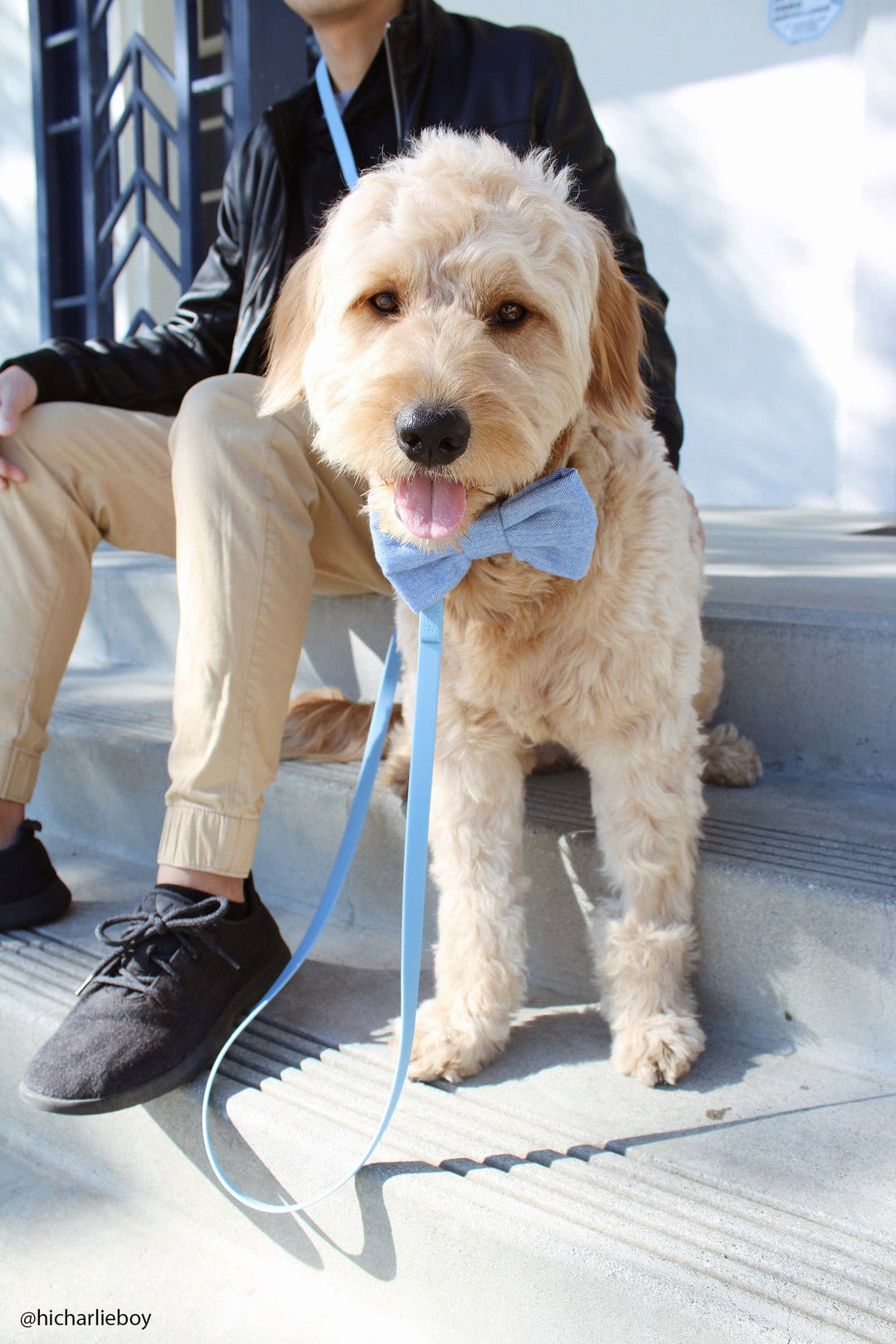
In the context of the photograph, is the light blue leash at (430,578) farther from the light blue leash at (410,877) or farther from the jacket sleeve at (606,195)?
the jacket sleeve at (606,195)

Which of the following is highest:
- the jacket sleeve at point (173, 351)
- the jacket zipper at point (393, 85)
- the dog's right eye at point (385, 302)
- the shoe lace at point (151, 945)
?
the jacket zipper at point (393, 85)

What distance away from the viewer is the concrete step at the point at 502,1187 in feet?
4.36

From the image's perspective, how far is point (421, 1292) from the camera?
1.52 meters

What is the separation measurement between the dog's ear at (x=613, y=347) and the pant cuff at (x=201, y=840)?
1.00 metres

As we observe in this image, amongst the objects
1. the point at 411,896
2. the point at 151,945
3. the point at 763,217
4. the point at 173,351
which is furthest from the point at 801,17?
the point at 151,945

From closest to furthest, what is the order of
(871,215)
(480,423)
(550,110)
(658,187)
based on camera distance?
(480,423) → (550,110) → (871,215) → (658,187)

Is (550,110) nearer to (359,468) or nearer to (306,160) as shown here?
(306,160)

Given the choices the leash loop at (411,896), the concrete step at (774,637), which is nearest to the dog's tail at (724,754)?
the concrete step at (774,637)

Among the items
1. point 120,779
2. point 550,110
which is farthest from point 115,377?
point 550,110

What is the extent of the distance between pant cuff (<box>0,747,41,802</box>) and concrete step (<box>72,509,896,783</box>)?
3.19 ft

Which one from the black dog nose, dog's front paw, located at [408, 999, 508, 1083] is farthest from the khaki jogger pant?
the black dog nose

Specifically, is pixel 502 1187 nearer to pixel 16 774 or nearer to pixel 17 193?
pixel 16 774

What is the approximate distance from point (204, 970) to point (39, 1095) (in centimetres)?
32

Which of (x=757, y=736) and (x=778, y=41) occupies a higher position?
(x=778, y=41)
